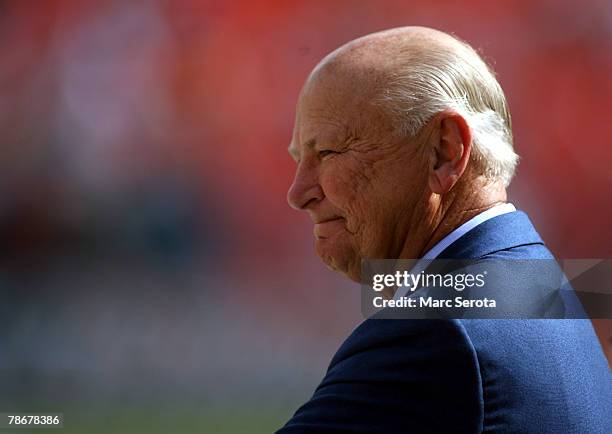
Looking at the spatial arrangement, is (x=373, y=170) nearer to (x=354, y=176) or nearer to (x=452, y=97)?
(x=354, y=176)

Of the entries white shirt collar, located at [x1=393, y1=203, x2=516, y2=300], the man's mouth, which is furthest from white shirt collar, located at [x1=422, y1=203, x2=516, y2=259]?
the man's mouth

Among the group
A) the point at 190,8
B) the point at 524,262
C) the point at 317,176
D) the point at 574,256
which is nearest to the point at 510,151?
the point at 524,262

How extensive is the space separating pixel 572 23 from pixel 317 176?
11.4 feet

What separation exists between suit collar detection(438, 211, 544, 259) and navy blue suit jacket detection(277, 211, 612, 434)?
0.52ft

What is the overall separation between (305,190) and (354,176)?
0.11m

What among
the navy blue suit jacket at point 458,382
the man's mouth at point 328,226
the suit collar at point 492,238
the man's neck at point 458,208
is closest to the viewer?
the navy blue suit jacket at point 458,382

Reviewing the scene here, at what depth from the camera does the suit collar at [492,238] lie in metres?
1.48

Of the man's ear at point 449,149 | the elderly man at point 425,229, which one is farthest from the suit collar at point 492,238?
the man's ear at point 449,149

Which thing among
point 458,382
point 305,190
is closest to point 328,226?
point 305,190

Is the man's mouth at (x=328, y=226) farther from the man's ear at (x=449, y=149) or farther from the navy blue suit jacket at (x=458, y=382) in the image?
the navy blue suit jacket at (x=458, y=382)

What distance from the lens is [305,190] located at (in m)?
1.73

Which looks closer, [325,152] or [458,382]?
[458,382]

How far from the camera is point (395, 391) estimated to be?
128cm

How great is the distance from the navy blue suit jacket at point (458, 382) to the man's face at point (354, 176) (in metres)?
0.30
